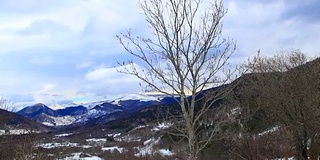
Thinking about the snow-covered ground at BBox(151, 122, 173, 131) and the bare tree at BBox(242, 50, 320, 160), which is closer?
the snow-covered ground at BBox(151, 122, 173, 131)

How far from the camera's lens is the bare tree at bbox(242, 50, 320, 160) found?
15164mm

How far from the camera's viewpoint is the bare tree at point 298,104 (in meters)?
15.2

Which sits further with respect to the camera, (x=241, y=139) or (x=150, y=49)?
(x=241, y=139)

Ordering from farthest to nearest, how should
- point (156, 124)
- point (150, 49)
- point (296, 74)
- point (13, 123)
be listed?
point (13, 123), point (296, 74), point (156, 124), point (150, 49)

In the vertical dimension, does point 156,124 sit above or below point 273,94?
below

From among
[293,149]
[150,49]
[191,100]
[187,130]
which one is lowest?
[293,149]

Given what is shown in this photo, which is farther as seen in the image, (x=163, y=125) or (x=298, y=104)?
(x=298, y=104)

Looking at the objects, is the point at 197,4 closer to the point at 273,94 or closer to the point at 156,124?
the point at 156,124

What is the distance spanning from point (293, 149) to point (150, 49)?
1085cm

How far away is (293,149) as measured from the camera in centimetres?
1633

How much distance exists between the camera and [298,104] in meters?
16.1

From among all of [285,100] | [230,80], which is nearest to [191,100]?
[230,80]

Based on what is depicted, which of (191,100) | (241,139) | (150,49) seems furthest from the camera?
(241,139)

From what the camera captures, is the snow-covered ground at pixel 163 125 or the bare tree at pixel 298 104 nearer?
the snow-covered ground at pixel 163 125
